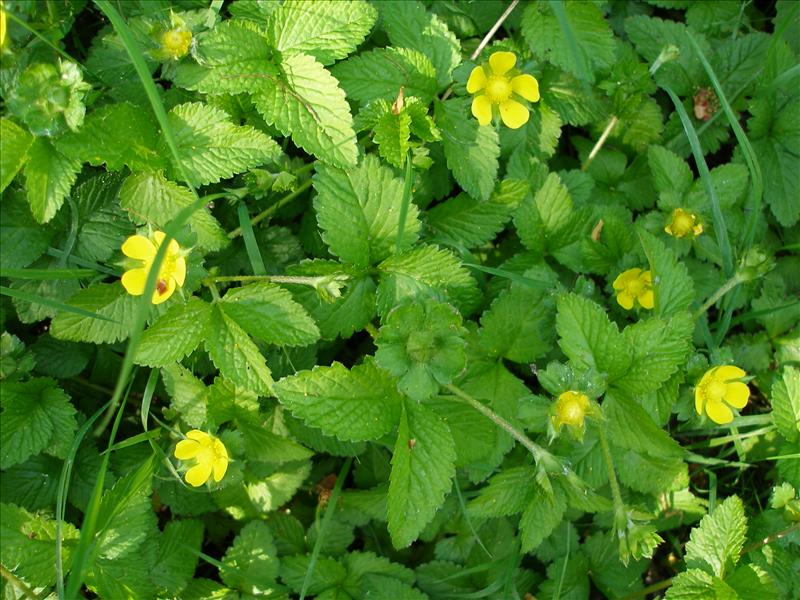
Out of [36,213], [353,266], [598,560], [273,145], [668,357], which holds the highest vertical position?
[273,145]

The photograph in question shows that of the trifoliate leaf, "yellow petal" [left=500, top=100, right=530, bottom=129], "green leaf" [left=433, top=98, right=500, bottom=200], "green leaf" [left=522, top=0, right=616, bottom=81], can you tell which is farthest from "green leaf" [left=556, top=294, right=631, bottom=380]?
the trifoliate leaf

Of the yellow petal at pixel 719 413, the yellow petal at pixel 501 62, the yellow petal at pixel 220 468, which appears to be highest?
the yellow petal at pixel 501 62

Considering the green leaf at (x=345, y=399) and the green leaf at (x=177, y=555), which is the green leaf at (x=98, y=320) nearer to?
the green leaf at (x=345, y=399)

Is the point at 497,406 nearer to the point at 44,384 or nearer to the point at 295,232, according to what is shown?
the point at 295,232

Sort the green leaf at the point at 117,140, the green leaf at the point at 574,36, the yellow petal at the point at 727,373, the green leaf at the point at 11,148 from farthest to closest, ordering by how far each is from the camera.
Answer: the green leaf at the point at 574,36
the yellow petal at the point at 727,373
the green leaf at the point at 117,140
the green leaf at the point at 11,148

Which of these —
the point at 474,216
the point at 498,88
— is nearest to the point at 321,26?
the point at 498,88

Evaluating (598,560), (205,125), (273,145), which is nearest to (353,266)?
(273,145)

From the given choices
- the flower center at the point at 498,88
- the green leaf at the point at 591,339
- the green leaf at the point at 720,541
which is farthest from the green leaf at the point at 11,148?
the green leaf at the point at 720,541

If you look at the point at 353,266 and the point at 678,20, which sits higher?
the point at 678,20
